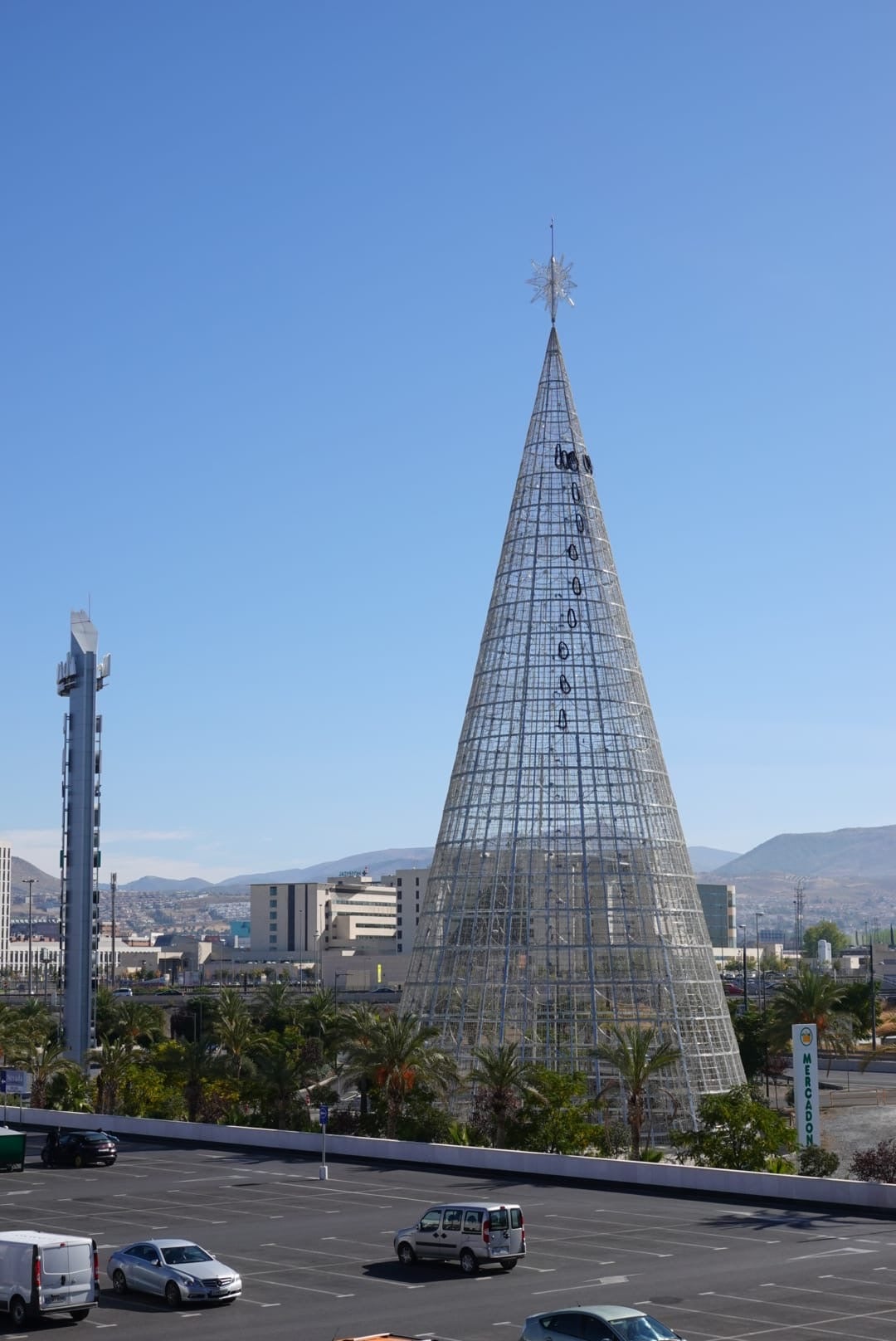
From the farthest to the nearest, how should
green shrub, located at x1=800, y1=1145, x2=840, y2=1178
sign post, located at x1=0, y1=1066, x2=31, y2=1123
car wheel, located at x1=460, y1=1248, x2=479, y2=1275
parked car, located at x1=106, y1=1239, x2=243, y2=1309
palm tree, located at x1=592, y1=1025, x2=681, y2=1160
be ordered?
sign post, located at x1=0, y1=1066, x2=31, y2=1123
palm tree, located at x1=592, y1=1025, x2=681, y2=1160
green shrub, located at x1=800, y1=1145, x2=840, y2=1178
car wheel, located at x1=460, y1=1248, x2=479, y2=1275
parked car, located at x1=106, y1=1239, x2=243, y2=1309

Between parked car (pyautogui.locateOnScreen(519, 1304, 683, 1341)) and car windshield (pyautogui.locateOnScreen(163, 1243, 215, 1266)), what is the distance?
8379 mm

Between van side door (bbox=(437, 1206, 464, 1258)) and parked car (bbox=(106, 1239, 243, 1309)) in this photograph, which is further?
van side door (bbox=(437, 1206, 464, 1258))

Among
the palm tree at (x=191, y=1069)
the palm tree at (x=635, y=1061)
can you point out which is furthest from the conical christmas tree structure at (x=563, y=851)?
the palm tree at (x=191, y=1069)

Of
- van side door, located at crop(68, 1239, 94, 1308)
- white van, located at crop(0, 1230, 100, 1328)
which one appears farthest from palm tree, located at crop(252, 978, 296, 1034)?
van side door, located at crop(68, 1239, 94, 1308)

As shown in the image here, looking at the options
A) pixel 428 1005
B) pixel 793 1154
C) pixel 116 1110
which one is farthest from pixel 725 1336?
pixel 116 1110

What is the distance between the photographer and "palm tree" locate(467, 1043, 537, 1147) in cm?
5244

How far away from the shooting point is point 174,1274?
29.8 metres

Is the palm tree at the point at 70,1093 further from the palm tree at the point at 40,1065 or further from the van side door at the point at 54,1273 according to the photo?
the van side door at the point at 54,1273

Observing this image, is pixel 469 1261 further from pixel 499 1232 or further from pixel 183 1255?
pixel 183 1255

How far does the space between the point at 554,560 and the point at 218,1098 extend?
24753 millimetres

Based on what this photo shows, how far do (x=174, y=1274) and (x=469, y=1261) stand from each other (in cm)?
601

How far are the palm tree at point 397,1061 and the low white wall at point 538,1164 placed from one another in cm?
162

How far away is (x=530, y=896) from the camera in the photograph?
60.6 metres

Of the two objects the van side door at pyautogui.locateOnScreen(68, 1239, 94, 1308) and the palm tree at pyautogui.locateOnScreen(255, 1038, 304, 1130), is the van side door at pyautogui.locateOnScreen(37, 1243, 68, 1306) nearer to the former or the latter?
the van side door at pyautogui.locateOnScreen(68, 1239, 94, 1308)
